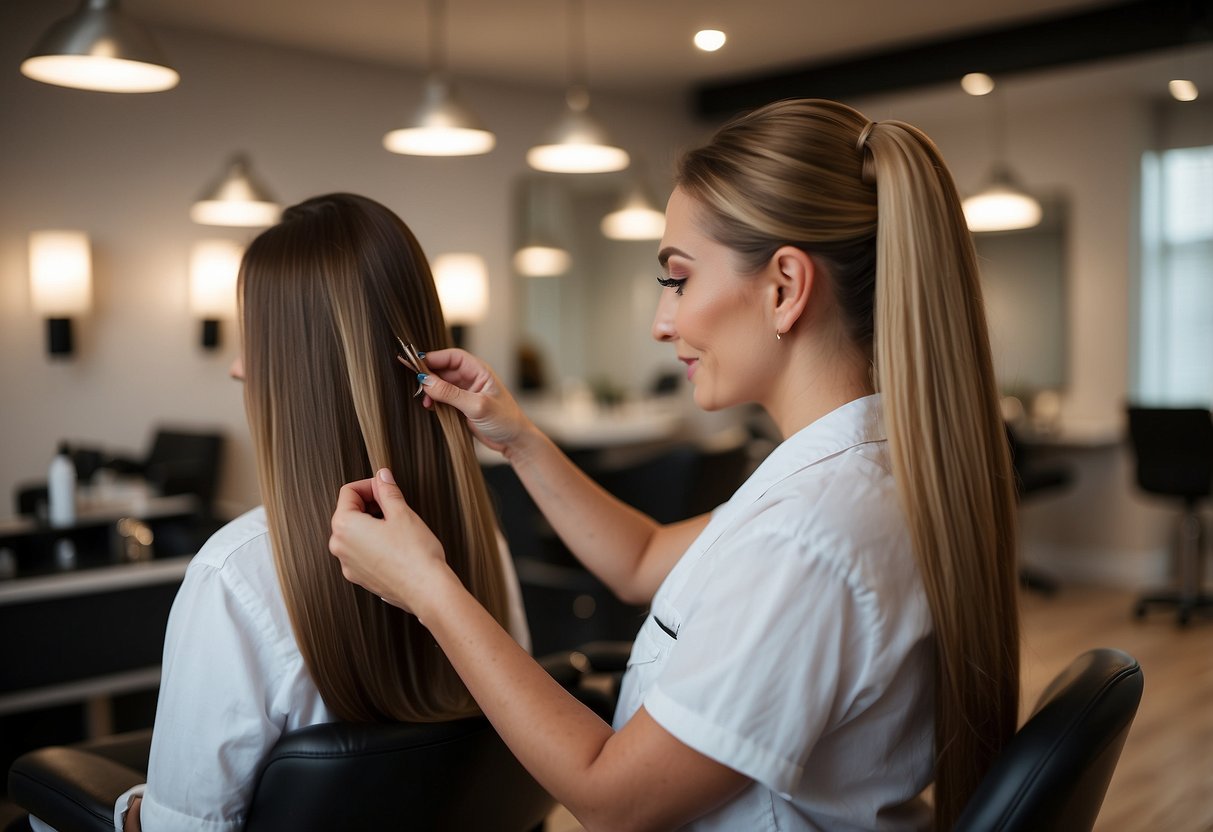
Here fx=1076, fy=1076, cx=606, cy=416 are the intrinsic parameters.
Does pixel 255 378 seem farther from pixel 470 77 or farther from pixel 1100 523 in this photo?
pixel 1100 523

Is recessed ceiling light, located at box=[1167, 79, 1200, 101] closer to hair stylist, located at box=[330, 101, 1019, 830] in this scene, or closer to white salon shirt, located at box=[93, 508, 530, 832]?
hair stylist, located at box=[330, 101, 1019, 830]

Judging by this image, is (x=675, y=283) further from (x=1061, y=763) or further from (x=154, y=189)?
(x=154, y=189)

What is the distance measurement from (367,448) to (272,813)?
1.40 feet

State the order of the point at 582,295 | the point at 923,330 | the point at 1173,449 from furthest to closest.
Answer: the point at 582,295, the point at 1173,449, the point at 923,330

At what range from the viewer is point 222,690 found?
122 cm

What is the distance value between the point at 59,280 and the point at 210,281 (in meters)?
0.76

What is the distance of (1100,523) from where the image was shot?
6.40 metres

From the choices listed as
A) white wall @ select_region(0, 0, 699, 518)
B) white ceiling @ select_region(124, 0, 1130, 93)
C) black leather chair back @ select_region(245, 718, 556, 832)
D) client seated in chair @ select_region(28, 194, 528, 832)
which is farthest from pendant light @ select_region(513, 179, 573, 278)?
black leather chair back @ select_region(245, 718, 556, 832)

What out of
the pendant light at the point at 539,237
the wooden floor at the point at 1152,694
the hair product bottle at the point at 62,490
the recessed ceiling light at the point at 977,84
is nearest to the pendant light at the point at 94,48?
the hair product bottle at the point at 62,490

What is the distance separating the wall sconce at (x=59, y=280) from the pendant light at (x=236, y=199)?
580mm

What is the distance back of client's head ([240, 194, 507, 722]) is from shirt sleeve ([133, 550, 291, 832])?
0.06m

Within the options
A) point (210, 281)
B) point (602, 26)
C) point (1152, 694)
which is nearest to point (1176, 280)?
point (1152, 694)

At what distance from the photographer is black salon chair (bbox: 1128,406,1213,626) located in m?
5.13

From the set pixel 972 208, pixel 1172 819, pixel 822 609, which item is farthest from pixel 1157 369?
pixel 822 609
